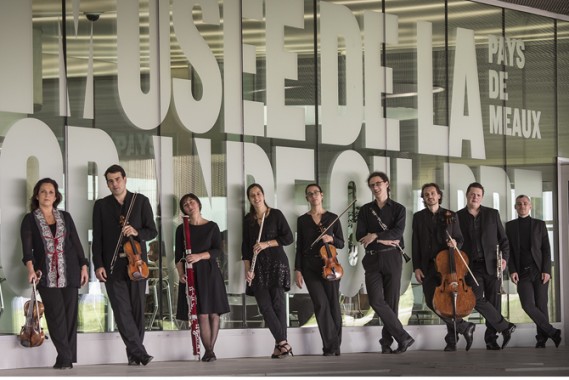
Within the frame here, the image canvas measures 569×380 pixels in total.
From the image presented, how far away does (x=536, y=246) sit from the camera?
44.7 ft

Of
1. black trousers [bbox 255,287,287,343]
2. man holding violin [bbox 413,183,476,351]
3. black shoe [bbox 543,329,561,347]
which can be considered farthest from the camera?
black shoe [bbox 543,329,561,347]

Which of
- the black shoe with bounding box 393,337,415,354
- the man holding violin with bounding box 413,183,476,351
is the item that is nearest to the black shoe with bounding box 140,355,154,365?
the black shoe with bounding box 393,337,415,354

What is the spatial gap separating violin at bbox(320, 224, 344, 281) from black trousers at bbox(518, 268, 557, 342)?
2.93 m

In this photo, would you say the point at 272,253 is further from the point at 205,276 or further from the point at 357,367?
the point at 357,367

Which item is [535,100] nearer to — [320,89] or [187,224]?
[320,89]

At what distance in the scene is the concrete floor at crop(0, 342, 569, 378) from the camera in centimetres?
949

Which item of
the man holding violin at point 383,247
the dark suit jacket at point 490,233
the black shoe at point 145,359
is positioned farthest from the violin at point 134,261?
the dark suit jacket at point 490,233

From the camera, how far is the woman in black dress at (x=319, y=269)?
11.7 m

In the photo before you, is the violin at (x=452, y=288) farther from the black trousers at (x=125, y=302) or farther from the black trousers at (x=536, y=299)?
the black trousers at (x=125, y=302)

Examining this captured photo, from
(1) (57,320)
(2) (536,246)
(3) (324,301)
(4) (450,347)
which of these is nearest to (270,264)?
(3) (324,301)

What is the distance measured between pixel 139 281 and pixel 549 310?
5852mm

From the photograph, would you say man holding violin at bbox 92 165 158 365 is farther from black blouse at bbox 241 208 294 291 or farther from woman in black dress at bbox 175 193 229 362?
black blouse at bbox 241 208 294 291

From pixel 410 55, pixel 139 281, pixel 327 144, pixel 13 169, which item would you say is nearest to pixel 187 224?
pixel 139 281

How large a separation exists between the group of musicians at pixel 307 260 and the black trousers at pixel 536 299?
0.03 ft
